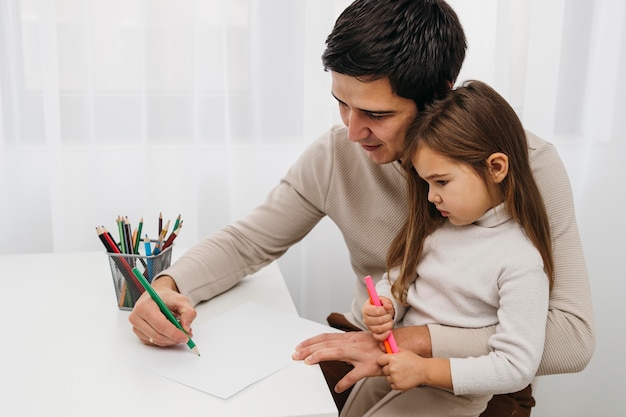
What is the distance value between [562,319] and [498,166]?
0.25m

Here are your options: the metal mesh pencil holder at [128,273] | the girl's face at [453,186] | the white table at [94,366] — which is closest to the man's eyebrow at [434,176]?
the girl's face at [453,186]

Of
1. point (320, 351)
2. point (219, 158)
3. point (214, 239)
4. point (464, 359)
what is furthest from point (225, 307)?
point (219, 158)

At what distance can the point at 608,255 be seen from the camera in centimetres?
184

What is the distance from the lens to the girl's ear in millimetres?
973

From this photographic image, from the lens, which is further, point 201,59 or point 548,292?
point 201,59

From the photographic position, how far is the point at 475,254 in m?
1.00

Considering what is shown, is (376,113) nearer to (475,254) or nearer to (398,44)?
(398,44)

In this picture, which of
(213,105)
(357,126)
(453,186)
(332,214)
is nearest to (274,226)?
(332,214)

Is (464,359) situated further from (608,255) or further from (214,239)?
Answer: (608,255)

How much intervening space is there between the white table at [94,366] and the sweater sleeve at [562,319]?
219 mm

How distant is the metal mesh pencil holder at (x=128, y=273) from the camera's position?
3.61 feet

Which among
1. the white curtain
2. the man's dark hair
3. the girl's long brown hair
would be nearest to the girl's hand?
the girl's long brown hair

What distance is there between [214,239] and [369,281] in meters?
0.36

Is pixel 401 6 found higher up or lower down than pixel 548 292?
higher up
